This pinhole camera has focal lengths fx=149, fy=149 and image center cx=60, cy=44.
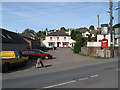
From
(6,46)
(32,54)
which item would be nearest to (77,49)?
(32,54)

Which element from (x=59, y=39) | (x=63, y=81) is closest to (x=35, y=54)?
(x=63, y=81)

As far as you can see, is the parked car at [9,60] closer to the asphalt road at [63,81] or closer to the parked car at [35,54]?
the asphalt road at [63,81]

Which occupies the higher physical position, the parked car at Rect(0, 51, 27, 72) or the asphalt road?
→ the parked car at Rect(0, 51, 27, 72)

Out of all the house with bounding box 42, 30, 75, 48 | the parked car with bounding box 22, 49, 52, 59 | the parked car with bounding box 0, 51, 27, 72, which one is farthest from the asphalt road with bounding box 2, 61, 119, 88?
the house with bounding box 42, 30, 75, 48

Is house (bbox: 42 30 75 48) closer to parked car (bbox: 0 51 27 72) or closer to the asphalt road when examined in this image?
parked car (bbox: 0 51 27 72)

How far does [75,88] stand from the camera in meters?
7.23

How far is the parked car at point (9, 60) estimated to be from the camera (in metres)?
12.4

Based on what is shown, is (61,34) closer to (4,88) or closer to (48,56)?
(48,56)

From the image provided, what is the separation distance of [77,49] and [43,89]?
28.2 metres

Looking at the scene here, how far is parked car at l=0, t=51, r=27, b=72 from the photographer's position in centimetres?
1241

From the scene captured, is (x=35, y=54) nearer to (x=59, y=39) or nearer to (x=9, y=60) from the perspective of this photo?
(x=9, y=60)

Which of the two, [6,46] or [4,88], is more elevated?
[6,46]

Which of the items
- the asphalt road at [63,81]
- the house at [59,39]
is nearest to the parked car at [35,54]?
the asphalt road at [63,81]

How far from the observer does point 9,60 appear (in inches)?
511
